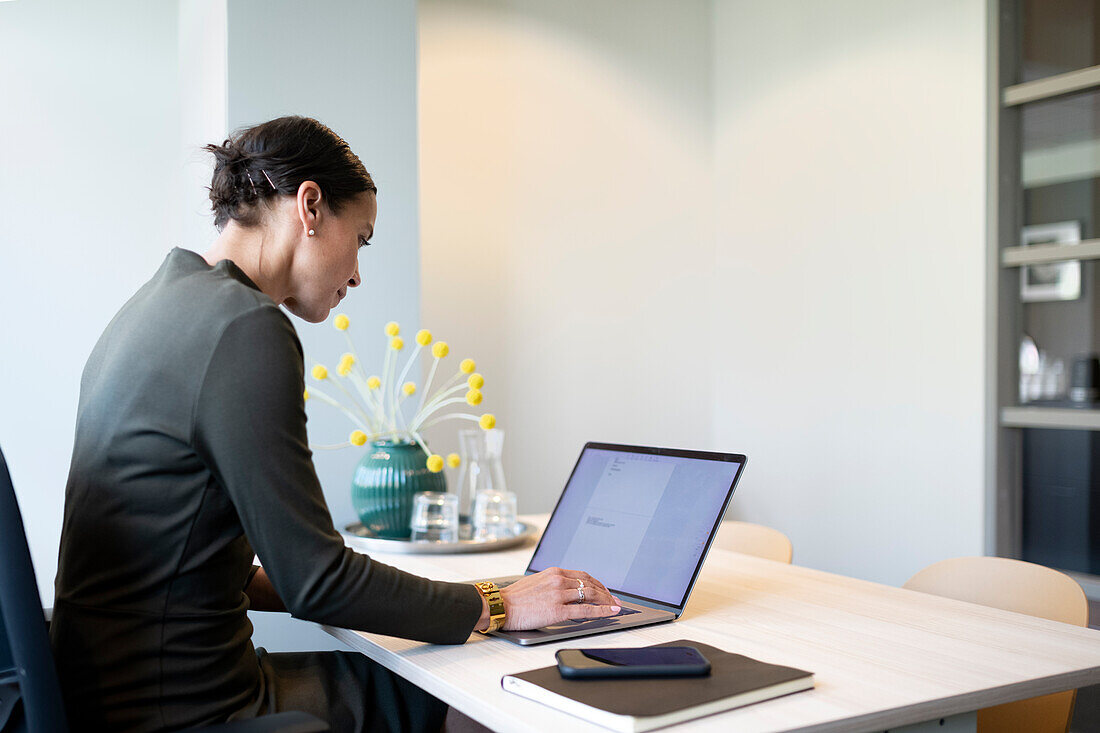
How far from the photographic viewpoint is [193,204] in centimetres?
282

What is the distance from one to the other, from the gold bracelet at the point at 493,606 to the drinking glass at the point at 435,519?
2.50 ft

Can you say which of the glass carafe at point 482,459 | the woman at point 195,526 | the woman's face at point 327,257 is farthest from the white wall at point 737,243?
the woman at point 195,526

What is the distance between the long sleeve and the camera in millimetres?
1123

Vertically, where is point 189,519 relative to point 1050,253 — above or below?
below

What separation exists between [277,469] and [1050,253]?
2.66m

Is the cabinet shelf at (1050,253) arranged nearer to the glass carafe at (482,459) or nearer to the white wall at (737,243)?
the white wall at (737,243)


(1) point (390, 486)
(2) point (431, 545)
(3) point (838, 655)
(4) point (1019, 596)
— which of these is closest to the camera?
(3) point (838, 655)

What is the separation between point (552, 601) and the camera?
1.38 meters

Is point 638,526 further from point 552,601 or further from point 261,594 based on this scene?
point 261,594

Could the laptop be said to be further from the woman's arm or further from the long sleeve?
the woman's arm

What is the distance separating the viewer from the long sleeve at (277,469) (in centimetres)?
112

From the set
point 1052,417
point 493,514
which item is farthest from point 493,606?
point 1052,417

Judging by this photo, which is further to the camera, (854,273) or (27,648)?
(854,273)

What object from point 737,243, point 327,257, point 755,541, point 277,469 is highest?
point 737,243
